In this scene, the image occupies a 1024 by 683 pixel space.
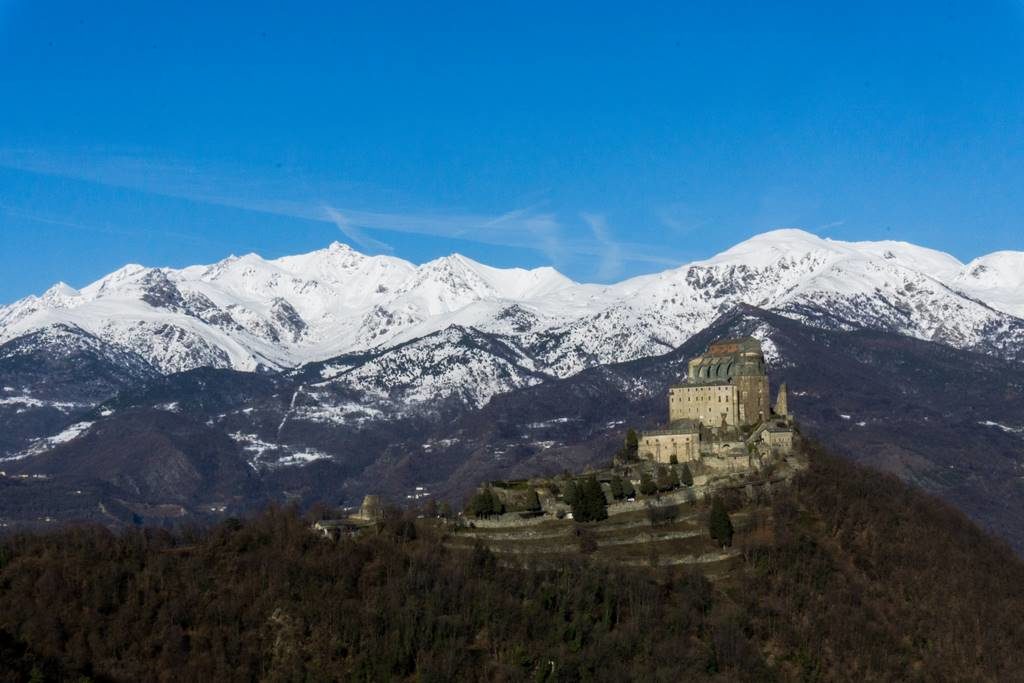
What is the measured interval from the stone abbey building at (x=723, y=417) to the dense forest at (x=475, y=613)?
1156cm

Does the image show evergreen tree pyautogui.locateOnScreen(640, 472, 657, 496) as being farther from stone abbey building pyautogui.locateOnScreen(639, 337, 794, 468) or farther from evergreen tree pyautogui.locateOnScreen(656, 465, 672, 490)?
stone abbey building pyautogui.locateOnScreen(639, 337, 794, 468)

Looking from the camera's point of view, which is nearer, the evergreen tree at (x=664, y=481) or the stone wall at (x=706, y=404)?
the evergreen tree at (x=664, y=481)

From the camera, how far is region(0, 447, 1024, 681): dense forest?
127625mm

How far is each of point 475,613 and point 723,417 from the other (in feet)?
153

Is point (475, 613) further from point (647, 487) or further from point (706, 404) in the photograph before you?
point (706, 404)

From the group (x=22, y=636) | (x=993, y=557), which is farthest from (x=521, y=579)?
(x=993, y=557)

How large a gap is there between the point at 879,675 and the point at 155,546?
211 feet

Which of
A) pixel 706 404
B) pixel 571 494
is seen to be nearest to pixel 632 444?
pixel 706 404

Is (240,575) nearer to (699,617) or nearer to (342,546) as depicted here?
(342,546)

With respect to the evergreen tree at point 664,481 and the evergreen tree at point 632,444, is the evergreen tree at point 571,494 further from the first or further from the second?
the evergreen tree at point 632,444

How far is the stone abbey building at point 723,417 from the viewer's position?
159 m

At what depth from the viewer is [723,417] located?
168 meters

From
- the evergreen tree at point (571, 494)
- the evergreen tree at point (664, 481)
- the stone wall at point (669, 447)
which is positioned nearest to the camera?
the evergreen tree at point (571, 494)

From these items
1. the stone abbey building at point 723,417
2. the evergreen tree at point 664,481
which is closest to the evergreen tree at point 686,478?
the evergreen tree at point 664,481
